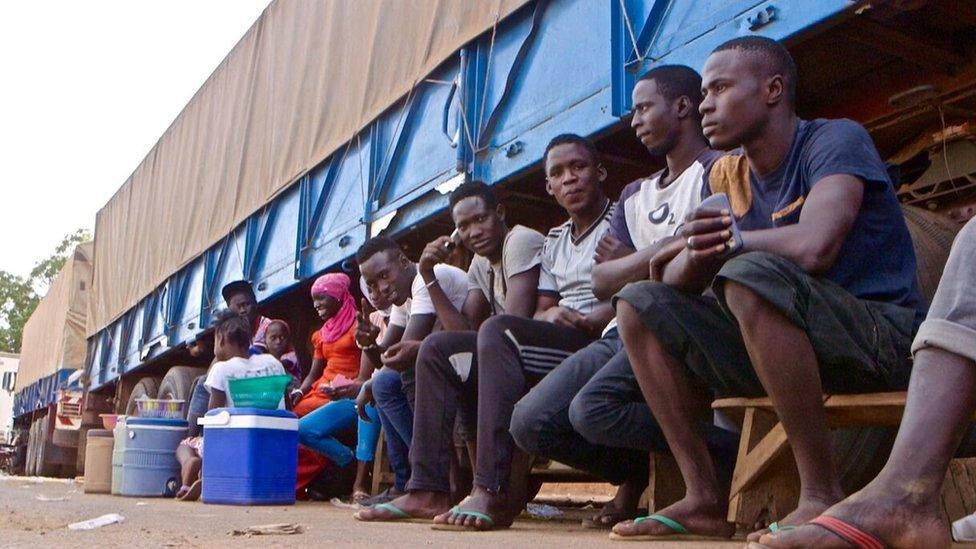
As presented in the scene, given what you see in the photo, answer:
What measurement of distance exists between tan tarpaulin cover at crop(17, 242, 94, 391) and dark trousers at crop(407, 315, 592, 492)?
12.9 meters

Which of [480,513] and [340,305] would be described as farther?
[340,305]

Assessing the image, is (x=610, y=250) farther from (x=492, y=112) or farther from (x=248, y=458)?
(x=248, y=458)

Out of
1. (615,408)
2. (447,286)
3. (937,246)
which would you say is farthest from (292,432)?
(937,246)

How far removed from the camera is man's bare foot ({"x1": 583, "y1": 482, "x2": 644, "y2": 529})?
2969 millimetres

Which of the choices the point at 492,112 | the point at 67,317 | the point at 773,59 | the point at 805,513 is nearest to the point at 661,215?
the point at 773,59

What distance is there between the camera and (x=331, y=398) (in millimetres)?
5246

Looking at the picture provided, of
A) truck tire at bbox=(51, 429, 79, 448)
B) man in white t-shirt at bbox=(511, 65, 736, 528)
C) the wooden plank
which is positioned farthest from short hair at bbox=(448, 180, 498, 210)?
truck tire at bbox=(51, 429, 79, 448)

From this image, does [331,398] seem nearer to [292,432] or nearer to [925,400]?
[292,432]

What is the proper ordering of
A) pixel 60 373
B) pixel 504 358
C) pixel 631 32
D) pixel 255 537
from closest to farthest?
pixel 255 537 → pixel 504 358 → pixel 631 32 → pixel 60 373

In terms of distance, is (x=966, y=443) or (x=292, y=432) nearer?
(x=966, y=443)

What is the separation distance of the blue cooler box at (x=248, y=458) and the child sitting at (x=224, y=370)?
0.41 m

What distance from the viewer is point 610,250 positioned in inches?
107

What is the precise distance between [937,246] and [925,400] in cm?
124

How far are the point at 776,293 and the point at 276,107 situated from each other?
609 cm
